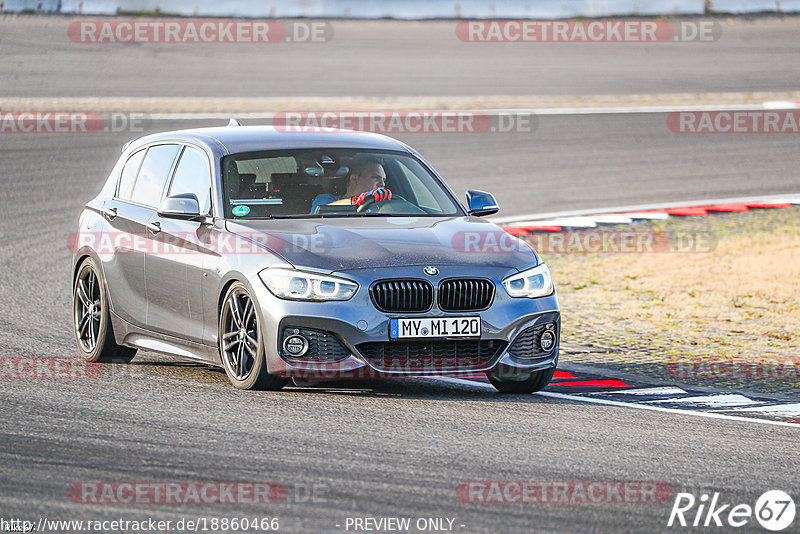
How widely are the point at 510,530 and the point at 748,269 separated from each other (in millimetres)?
10095

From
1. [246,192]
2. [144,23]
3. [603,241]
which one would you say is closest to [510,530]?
[246,192]

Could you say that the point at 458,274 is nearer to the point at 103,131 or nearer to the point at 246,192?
the point at 246,192

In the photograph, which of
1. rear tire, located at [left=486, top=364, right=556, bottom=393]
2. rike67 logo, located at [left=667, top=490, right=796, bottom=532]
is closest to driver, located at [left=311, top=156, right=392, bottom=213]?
rear tire, located at [left=486, top=364, right=556, bottom=393]

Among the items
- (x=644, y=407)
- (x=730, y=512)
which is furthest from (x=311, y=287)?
(x=730, y=512)

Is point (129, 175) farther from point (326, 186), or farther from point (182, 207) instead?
point (326, 186)

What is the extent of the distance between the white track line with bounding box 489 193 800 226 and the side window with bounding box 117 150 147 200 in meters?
7.87

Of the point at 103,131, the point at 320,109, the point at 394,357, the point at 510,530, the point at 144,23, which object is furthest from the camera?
the point at 144,23

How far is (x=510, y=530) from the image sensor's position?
5.43 m

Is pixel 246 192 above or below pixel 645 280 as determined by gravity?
above

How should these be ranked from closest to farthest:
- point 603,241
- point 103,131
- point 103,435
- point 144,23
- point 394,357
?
point 103,435, point 394,357, point 603,241, point 103,131, point 144,23

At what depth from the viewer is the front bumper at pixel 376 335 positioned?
8.09m

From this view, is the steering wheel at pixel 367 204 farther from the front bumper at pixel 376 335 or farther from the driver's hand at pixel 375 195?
the front bumper at pixel 376 335

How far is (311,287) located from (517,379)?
1496 mm

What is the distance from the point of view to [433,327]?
8172mm
